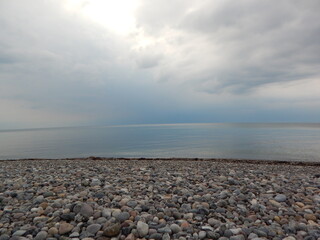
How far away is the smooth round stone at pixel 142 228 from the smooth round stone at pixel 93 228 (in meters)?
0.70

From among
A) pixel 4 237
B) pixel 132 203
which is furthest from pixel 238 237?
pixel 4 237

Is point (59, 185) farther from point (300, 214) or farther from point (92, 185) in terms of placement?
point (300, 214)

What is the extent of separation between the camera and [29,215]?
390 cm

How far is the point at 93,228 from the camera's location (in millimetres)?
3373

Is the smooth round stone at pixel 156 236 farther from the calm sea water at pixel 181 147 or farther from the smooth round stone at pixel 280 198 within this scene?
the calm sea water at pixel 181 147

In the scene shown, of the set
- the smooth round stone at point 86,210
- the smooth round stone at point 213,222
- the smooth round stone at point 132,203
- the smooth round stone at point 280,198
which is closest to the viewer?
the smooth round stone at point 213,222

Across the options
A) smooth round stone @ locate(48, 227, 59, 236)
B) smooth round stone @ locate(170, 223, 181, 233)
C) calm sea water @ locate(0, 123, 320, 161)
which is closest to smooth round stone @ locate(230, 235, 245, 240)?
smooth round stone @ locate(170, 223, 181, 233)

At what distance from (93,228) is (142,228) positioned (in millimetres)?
854

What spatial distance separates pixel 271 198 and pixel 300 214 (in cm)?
90

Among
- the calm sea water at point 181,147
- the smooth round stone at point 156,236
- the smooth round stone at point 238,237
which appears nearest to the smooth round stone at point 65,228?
the smooth round stone at point 156,236

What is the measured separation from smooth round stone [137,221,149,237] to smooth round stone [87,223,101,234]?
0.70 metres

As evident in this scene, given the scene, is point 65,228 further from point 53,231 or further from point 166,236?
point 166,236

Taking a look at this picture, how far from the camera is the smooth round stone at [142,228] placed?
3.26m

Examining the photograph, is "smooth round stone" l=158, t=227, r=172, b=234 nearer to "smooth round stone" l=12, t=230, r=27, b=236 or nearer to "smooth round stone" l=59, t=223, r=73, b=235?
"smooth round stone" l=59, t=223, r=73, b=235
